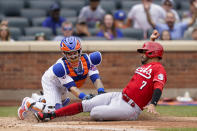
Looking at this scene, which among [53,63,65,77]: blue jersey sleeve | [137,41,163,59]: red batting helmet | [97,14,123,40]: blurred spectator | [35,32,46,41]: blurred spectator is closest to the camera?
[137,41,163,59]: red batting helmet

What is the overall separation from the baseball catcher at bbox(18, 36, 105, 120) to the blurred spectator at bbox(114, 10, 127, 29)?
5398 millimetres

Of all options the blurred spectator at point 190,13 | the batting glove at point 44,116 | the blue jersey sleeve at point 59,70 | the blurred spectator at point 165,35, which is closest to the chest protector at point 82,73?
the blue jersey sleeve at point 59,70

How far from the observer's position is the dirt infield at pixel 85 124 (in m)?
6.03

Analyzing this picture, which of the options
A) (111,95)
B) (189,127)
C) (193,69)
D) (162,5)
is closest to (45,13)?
(162,5)

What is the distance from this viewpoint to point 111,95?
23.0 feet

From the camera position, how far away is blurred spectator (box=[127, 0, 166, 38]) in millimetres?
12844

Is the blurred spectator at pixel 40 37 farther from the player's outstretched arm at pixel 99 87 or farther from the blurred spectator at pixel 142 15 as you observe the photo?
the player's outstretched arm at pixel 99 87

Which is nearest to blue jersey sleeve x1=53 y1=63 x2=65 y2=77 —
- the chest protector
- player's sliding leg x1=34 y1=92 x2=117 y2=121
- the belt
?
the chest protector

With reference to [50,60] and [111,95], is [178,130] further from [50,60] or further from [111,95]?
[50,60]

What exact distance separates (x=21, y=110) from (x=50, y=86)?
64 centimetres

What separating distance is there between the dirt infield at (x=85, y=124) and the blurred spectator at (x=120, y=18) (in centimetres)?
583

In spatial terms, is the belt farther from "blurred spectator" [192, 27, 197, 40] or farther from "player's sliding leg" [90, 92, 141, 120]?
"blurred spectator" [192, 27, 197, 40]

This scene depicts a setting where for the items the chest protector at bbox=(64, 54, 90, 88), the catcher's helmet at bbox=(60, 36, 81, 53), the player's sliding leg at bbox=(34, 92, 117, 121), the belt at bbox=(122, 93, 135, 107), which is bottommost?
the player's sliding leg at bbox=(34, 92, 117, 121)

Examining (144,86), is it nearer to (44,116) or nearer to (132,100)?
(132,100)
